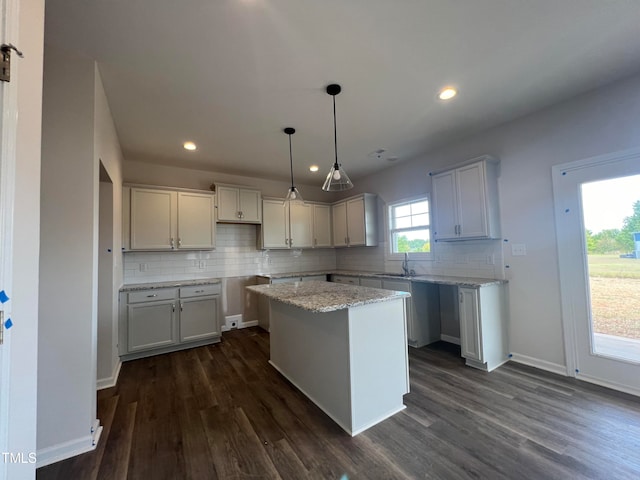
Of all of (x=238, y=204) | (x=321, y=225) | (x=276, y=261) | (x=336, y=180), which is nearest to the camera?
(x=336, y=180)

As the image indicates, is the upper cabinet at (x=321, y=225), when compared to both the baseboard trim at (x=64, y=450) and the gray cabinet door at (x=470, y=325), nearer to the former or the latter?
the gray cabinet door at (x=470, y=325)

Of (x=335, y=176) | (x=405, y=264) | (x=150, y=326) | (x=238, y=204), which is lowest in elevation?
(x=150, y=326)

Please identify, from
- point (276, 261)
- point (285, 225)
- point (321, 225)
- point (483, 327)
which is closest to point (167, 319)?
point (276, 261)

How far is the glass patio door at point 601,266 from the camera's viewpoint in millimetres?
2332

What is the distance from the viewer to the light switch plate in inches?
117

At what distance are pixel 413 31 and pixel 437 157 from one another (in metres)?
2.34

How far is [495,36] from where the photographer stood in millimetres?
1834

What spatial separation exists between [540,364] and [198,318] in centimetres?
419

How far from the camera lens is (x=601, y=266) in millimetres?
2488

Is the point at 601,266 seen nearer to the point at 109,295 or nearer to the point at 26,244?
the point at 26,244

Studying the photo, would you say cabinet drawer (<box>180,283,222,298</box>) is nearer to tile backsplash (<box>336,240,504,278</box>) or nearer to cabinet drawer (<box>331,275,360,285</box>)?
cabinet drawer (<box>331,275,360,285</box>)

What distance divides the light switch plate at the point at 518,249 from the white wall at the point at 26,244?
3.86m

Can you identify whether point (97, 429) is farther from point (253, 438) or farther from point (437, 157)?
point (437, 157)

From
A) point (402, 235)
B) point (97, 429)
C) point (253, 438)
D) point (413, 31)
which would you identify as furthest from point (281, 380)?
point (413, 31)
